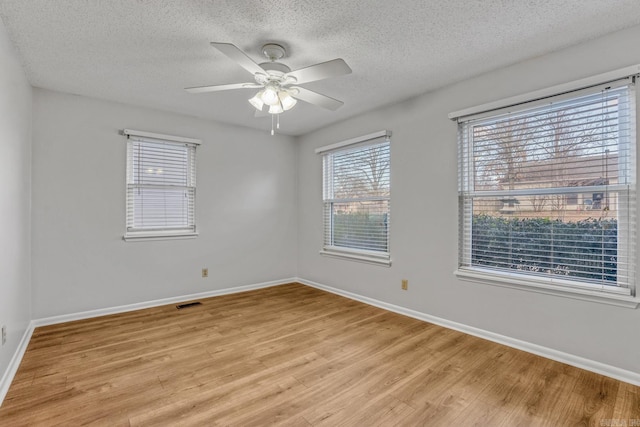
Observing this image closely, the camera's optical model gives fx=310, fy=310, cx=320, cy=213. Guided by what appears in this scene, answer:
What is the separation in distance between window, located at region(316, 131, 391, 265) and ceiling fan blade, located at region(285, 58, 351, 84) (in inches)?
67.1

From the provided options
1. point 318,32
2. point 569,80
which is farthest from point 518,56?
point 318,32

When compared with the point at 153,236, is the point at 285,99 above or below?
above

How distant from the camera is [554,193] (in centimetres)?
240

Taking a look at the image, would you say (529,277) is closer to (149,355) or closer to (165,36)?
(149,355)

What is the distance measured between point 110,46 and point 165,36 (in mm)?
502

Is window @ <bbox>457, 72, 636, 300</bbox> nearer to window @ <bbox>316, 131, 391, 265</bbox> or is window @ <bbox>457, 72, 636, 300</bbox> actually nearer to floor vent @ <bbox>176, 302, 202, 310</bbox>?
window @ <bbox>316, 131, 391, 265</bbox>

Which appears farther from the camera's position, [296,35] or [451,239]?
[451,239]

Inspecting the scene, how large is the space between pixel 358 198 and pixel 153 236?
8.49ft

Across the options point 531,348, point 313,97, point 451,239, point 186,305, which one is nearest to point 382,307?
point 451,239

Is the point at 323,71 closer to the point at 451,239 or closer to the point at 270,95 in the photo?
the point at 270,95

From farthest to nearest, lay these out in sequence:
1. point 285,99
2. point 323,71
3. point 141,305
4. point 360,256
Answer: point 360,256, point 141,305, point 285,99, point 323,71

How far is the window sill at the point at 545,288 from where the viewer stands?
211cm

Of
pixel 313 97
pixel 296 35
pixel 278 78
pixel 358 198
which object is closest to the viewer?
pixel 296 35

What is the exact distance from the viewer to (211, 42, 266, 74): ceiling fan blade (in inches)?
68.9
